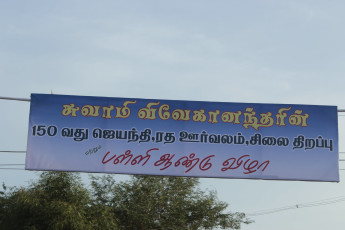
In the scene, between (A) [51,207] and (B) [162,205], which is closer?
(A) [51,207]

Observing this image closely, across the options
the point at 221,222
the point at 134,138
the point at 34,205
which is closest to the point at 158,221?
the point at 221,222

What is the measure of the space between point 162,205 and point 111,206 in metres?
2.93

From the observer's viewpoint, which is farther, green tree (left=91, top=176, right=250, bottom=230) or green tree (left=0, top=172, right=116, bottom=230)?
green tree (left=91, top=176, right=250, bottom=230)

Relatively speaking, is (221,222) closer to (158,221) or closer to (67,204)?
(158,221)

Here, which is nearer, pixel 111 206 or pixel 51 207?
pixel 51 207

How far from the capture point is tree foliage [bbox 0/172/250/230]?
82.5 ft

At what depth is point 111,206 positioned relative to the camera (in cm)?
3312

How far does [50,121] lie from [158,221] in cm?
2015

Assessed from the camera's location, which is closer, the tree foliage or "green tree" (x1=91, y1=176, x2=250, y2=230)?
the tree foliage

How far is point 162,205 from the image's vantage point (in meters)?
33.9

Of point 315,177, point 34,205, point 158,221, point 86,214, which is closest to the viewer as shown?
point 315,177

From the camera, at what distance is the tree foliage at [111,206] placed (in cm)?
2514

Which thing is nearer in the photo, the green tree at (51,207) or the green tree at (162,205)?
the green tree at (51,207)

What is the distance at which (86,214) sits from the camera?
27.0 m
